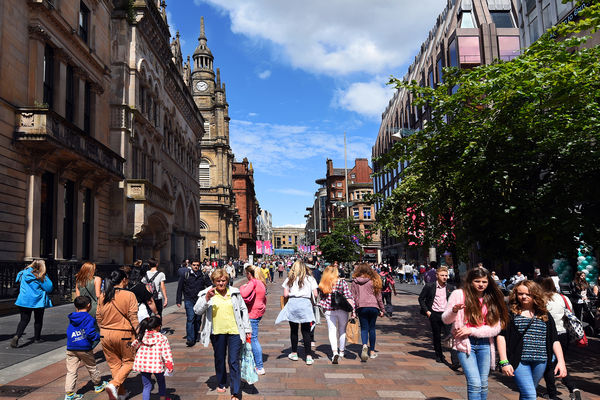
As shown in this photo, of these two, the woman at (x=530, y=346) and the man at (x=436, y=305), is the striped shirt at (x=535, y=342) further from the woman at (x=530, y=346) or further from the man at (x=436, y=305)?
the man at (x=436, y=305)

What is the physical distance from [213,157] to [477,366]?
198 ft

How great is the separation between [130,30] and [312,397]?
25.1m

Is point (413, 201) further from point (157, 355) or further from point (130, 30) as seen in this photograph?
point (130, 30)

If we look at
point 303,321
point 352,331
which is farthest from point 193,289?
point 352,331

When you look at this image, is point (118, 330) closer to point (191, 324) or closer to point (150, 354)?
point (150, 354)

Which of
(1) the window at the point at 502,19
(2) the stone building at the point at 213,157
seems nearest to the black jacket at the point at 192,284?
(1) the window at the point at 502,19

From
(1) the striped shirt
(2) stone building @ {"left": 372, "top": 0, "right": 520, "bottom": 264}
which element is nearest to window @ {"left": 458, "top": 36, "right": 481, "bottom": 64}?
(2) stone building @ {"left": 372, "top": 0, "right": 520, "bottom": 264}

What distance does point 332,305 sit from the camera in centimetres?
836

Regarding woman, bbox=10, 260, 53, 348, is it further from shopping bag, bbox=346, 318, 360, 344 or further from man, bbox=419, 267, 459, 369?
man, bbox=419, 267, 459, 369

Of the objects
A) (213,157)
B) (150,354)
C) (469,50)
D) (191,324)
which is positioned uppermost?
(469,50)

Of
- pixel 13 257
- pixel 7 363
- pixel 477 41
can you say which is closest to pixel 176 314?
pixel 13 257

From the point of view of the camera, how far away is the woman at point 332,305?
830cm

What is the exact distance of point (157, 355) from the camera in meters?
5.26

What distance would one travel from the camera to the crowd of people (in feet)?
14.3
